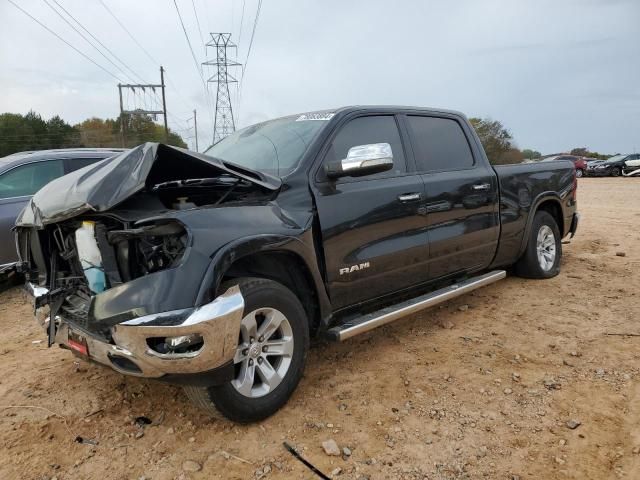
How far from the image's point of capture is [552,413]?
2803 mm

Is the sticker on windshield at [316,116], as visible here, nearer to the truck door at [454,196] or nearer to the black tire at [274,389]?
the truck door at [454,196]

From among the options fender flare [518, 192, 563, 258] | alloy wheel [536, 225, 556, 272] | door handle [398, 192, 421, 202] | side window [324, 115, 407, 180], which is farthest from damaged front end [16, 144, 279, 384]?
alloy wheel [536, 225, 556, 272]

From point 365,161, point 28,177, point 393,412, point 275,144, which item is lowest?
point 393,412

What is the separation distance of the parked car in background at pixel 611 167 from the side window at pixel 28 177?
31.6 meters

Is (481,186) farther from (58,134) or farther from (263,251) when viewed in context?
(58,134)

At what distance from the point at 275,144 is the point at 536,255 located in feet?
10.9

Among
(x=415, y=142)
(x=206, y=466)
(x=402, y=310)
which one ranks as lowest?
(x=206, y=466)

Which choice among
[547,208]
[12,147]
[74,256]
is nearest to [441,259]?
[547,208]

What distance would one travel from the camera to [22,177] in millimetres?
5926

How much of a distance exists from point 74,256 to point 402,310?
2.17 meters

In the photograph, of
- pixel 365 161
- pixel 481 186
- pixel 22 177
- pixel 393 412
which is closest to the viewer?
pixel 393 412

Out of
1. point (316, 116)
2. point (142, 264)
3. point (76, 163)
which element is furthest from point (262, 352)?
point (76, 163)

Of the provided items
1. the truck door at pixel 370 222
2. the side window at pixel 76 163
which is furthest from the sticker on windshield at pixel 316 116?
the side window at pixel 76 163

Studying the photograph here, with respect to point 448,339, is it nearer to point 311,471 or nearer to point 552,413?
point 552,413
